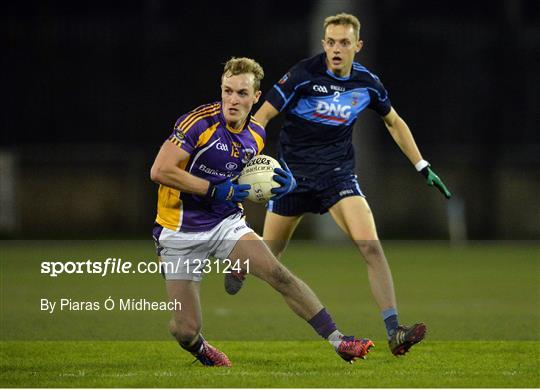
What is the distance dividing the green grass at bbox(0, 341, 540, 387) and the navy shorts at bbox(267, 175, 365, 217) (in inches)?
38.6

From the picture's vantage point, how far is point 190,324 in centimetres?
745

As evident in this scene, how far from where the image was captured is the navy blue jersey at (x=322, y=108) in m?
8.66

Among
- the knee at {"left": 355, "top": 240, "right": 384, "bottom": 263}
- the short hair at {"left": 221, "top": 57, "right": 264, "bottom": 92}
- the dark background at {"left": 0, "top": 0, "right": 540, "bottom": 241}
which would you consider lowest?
the dark background at {"left": 0, "top": 0, "right": 540, "bottom": 241}

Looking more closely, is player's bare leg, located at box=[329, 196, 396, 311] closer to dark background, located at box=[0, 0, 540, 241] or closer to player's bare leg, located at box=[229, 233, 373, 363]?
player's bare leg, located at box=[229, 233, 373, 363]

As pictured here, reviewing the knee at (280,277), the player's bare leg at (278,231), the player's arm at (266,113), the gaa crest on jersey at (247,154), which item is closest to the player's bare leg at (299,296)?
the knee at (280,277)

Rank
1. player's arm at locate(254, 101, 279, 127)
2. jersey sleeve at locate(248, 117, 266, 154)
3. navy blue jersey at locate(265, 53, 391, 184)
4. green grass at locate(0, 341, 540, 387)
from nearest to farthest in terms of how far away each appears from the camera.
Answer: green grass at locate(0, 341, 540, 387) → jersey sleeve at locate(248, 117, 266, 154) → player's arm at locate(254, 101, 279, 127) → navy blue jersey at locate(265, 53, 391, 184)

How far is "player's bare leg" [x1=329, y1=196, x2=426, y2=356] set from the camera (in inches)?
307

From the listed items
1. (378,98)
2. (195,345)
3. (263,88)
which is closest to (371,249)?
(378,98)

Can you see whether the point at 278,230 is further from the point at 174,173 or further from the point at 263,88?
the point at 263,88

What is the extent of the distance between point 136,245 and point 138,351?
34.9ft

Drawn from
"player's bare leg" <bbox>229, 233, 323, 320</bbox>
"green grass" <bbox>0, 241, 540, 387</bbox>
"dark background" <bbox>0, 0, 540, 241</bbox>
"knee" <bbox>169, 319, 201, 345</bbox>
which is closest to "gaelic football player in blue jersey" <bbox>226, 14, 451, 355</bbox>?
"green grass" <bbox>0, 241, 540, 387</bbox>

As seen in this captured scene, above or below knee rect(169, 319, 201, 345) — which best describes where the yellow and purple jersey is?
above

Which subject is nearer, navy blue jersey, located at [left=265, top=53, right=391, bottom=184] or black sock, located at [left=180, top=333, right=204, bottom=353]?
black sock, located at [left=180, top=333, right=204, bottom=353]

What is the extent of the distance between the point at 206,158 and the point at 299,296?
1.01 metres
